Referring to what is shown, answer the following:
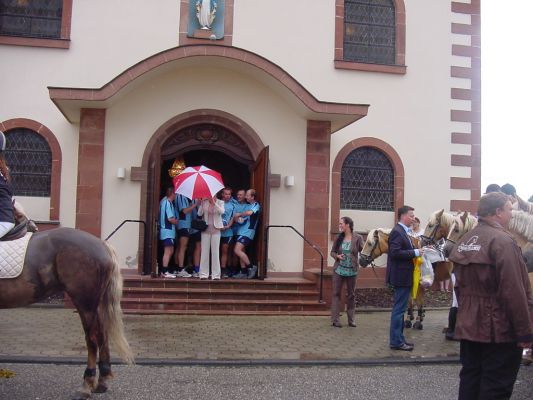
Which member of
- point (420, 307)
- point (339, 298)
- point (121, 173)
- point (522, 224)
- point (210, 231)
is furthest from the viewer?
point (121, 173)

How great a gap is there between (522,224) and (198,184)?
6.06m

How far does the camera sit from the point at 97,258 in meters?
5.93

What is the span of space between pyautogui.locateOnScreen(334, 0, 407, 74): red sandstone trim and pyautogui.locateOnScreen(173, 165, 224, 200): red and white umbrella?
15.6ft

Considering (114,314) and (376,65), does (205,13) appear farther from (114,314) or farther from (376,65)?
(114,314)

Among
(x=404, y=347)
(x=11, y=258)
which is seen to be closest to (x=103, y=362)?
(x=11, y=258)

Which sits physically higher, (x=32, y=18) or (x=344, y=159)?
(x=32, y=18)

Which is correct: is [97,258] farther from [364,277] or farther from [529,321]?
[364,277]

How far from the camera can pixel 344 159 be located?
46.3ft

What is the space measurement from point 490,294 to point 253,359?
3.67 metres

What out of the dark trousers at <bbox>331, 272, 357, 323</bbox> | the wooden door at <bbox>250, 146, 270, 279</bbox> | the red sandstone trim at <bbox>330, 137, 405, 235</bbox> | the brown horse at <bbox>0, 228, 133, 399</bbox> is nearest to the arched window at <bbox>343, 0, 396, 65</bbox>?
the red sandstone trim at <bbox>330, 137, 405, 235</bbox>

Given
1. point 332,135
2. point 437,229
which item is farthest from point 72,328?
point 332,135

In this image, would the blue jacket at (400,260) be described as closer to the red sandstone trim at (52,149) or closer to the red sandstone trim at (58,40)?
the red sandstone trim at (52,149)

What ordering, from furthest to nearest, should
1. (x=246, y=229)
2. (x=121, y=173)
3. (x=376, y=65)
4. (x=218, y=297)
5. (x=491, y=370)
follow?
(x=376, y=65) → (x=121, y=173) → (x=246, y=229) → (x=218, y=297) → (x=491, y=370)

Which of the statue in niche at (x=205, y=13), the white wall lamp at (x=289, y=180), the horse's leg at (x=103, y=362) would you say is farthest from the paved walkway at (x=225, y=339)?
the statue in niche at (x=205, y=13)
